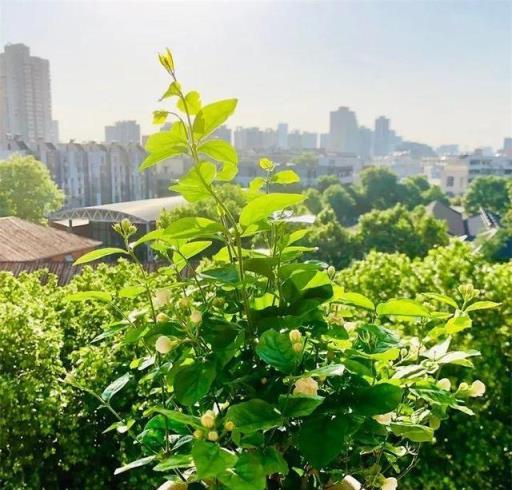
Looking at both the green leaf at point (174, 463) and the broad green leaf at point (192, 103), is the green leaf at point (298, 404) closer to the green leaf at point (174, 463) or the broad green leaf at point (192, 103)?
the green leaf at point (174, 463)

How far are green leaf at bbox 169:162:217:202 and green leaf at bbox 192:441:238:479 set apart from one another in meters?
0.20

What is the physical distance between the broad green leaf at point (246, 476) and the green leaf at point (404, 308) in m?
0.21

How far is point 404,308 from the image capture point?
0.54 meters

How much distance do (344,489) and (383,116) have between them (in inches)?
1914

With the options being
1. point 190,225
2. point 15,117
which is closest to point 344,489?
point 190,225

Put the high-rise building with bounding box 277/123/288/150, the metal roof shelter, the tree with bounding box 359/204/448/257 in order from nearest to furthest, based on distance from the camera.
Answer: the metal roof shelter
the tree with bounding box 359/204/448/257
the high-rise building with bounding box 277/123/288/150

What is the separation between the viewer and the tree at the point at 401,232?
762 cm

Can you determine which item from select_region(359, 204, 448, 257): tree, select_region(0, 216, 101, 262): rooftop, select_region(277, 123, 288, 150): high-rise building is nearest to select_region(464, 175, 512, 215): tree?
select_region(359, 204, 448, 257): tree

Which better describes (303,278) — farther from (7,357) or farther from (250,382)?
(7,357)

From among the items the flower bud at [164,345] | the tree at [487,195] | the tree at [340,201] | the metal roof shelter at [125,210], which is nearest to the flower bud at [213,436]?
the flower bud at [164,345]

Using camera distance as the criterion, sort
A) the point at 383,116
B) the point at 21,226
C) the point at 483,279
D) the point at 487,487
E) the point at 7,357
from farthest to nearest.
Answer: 1. the point at 383,116
2. the point at 21,226
3. the point at 483,279
4. the point at 487,487
5. the point at 7,357

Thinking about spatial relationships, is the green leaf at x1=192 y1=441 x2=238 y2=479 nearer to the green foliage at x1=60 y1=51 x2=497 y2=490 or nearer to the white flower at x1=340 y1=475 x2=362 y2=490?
the green foliage at x1=60 y1=51 x2=497 y2=490

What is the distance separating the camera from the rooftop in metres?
4.64

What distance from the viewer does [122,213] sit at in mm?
6949
